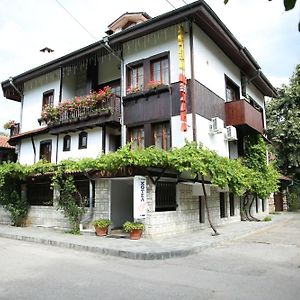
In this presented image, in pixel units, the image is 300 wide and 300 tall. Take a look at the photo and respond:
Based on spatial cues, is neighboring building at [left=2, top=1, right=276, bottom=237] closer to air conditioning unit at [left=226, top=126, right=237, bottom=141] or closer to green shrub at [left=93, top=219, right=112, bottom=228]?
air conditioning unit at [left=226, top=126, right=237, bottom=141]

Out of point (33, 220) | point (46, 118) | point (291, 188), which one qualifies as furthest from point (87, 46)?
point (291, 188)

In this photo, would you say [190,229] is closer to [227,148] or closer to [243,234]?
[243,234]

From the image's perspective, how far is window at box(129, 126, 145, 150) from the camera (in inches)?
619

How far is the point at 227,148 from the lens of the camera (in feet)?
57.3

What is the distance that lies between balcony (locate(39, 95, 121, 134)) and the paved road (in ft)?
21.9

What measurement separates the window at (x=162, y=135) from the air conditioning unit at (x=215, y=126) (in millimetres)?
1987

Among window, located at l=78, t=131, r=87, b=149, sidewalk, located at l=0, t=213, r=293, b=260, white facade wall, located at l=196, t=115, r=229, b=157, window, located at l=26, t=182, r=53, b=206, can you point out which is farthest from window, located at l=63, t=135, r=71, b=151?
white facade wall, located at l=196, t=115, r=229, b=157

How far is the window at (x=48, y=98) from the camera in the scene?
789 inches

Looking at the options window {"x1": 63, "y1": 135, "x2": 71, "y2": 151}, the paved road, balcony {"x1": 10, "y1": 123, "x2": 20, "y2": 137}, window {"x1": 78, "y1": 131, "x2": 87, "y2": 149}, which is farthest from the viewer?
balcony {"x1": 10, "y1": 123, "x2": 20, "y2": 137}

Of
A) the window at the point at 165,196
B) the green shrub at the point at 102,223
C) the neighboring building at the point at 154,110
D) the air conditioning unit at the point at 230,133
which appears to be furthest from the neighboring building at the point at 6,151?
the air conditioning unit at the point at 230,133

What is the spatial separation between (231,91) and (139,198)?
32.1 feet

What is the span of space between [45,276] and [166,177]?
7.30 m

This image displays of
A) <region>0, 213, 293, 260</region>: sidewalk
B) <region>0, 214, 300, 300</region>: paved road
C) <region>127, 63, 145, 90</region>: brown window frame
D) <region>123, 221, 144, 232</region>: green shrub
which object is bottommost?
<region>0, 214, 300, 300</region>: paved road

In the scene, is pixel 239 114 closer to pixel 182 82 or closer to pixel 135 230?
pixel 182 82
